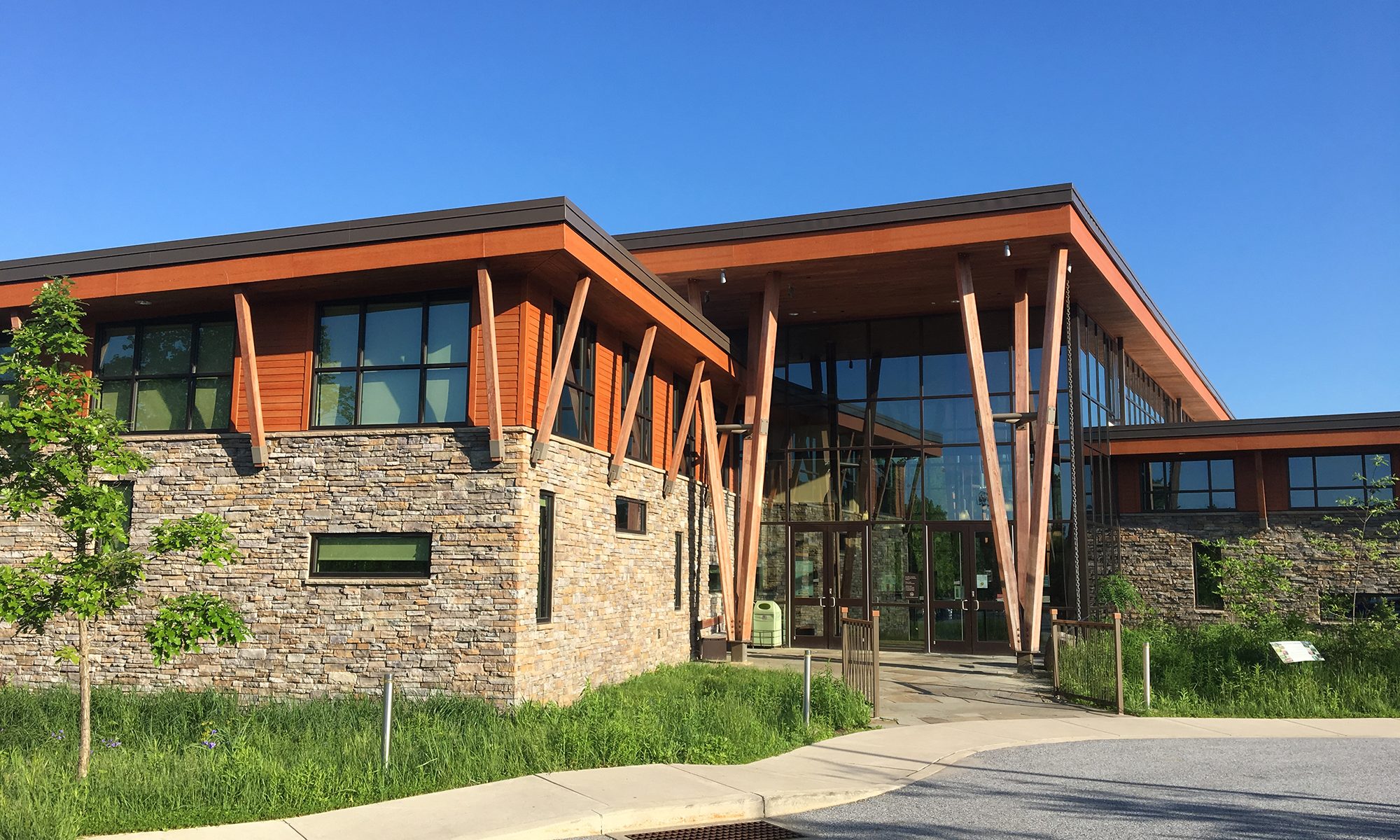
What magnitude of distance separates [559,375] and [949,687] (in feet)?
29.2

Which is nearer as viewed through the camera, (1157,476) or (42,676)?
(42,676)

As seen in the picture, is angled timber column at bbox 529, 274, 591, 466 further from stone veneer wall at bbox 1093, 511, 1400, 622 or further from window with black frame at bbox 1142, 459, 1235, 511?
window with black frame at bbox 1142, 459, 1235, 511

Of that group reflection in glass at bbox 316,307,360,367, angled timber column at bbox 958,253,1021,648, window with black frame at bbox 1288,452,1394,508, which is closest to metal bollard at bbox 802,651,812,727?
reflection in glass at bbox 316,307,360,367

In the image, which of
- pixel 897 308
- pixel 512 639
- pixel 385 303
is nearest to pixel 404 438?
pixel 385 303

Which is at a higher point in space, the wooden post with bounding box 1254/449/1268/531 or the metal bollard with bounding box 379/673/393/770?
the wooden post with bounding box 1254/449/1268/531

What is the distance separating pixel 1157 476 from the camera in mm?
27156

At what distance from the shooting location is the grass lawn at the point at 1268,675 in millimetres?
14914

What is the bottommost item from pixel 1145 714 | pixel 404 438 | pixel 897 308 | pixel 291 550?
pixel 1145 714

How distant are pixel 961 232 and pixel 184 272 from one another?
1340cm

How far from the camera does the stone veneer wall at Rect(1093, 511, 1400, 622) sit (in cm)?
2491

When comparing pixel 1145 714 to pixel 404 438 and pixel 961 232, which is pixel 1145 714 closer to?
pixel 961 232

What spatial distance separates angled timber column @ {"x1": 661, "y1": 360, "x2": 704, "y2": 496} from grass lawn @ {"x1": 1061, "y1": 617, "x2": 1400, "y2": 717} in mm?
7947

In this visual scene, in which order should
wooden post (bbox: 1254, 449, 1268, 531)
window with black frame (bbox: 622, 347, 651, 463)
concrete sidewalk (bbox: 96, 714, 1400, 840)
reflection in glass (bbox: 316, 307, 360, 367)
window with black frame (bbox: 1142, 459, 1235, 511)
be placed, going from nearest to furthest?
concrete sidewalk (bbox: 96, 714, 1400, 840)
reflection in glass (bbox: 316, 307, 360, 367)
window with black frame (bbox: 622, 347, 651, 463)
wooden post (bbox: 1254, 449, 1268, 531)
window with black frame (bbox: 1142, 459, 1235, 511)

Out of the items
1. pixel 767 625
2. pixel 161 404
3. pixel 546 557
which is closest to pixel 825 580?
pixel 767 625
